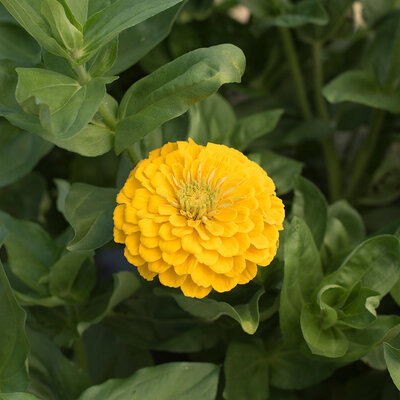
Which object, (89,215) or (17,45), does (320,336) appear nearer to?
(89,215)

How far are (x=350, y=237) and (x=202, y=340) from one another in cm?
22

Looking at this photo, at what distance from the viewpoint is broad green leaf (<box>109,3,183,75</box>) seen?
572mm

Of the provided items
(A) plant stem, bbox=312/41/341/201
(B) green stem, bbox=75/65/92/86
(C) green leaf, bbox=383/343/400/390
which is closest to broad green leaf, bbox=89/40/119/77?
(B) green stem, bbox=75/65/92/86

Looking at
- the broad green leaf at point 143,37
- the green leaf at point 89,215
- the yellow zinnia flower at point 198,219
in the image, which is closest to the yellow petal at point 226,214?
the yellow zinnia flower at point 198,219

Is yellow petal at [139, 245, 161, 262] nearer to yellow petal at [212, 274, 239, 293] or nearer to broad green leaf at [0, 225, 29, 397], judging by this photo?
yellow petal at [212, 274, 239, 293]

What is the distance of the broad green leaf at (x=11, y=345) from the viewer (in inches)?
20.7

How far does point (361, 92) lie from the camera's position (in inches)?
30.2

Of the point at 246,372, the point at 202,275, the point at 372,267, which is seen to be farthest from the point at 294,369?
the point at 202,275

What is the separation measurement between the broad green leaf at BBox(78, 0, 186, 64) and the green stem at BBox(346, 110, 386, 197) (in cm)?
49

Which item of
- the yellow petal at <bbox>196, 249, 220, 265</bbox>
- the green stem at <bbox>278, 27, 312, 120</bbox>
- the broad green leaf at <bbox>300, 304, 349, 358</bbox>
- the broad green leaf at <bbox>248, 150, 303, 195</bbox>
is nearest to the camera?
the yellow petal at <bbox>196, 249, 220, 265</bbox>

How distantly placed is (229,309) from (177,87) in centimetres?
20

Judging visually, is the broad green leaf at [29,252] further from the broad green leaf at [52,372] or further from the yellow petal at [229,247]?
the yellow petal at [229,247]

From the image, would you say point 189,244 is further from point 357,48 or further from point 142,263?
point 357,48

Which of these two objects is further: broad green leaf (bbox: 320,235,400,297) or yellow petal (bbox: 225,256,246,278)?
broad green leaf (bbox: 320,235,400,297)
